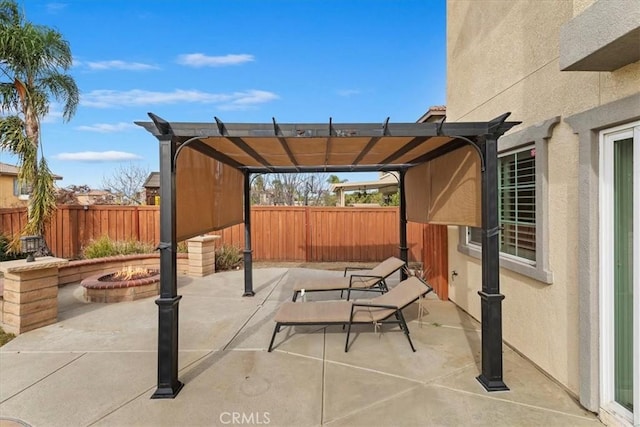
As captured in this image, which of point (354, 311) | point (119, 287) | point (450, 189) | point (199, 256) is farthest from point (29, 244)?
point (450, 189)

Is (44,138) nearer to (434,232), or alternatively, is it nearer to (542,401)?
(434,232)

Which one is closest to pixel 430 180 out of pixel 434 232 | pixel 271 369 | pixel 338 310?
pixel 434 232

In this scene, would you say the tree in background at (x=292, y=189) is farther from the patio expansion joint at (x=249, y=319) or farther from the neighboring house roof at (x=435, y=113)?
the patio expansion joint at (x=249, y=319)

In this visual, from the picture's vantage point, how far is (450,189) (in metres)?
4.92

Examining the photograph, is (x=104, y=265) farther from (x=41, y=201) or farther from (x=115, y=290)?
(x=41, y=201)

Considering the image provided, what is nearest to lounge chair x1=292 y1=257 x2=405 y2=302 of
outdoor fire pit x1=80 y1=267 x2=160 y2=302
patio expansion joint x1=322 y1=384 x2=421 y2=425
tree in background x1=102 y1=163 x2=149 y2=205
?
patio expansion joint x1=322 y1=384 x2=421 y2=425

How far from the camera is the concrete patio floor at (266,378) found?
9.89ft

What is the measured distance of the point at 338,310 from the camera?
15.6ft

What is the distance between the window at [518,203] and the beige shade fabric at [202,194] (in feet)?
13.5

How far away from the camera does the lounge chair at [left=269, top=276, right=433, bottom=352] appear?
14.7 ft

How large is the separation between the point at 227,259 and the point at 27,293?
532 centimetres

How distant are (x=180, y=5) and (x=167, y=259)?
9.86 meters

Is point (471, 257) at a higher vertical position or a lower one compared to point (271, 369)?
higher

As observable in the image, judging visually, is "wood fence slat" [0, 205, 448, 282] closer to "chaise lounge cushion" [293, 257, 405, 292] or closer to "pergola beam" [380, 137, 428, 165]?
"chaise lounge cushion" [293, 257, 405, 292]
